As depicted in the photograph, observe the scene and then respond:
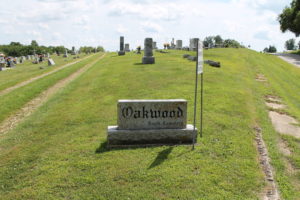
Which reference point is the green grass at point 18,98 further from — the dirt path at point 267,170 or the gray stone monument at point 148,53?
the dirt path at point 267,170

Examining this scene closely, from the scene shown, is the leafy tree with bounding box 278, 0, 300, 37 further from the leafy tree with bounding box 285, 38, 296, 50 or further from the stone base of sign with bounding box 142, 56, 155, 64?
the leafy tree with bounding box 285, 38, 296, 50

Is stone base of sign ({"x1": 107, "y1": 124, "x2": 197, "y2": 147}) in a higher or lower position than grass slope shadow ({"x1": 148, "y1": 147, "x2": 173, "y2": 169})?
higher

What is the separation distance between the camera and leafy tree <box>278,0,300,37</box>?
6117 cm

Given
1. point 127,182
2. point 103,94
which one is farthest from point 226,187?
point 103,94

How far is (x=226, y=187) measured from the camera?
6.18 meters

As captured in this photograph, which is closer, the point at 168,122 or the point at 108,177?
the point at 108,177

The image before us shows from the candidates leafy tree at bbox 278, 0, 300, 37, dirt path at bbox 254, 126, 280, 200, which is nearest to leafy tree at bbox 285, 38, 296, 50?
leafy tree at bbox 278, 0, 300, 37

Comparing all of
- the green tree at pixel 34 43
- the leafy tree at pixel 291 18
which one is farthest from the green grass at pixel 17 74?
the green tree at pixel 34 43

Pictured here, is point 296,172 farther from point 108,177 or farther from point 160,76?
point 160,76

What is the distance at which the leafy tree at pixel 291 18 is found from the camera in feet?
201

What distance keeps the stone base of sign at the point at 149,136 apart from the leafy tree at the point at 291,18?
Answer: 6015cm

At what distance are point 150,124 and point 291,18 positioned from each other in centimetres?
6616

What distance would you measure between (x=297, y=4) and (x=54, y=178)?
68746 mm

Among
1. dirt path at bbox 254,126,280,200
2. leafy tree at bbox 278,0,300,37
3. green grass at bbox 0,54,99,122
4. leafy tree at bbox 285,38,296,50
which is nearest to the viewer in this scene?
dirt path at bbox 254,126,280,200
